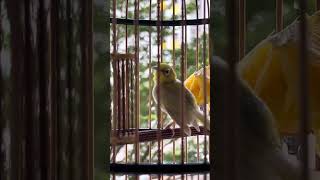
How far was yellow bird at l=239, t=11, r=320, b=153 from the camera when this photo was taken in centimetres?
43

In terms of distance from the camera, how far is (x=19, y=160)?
0.50 metres

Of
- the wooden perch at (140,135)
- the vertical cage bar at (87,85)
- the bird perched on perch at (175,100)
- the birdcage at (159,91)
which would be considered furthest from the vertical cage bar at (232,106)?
the bird perched on perch at (175,100)

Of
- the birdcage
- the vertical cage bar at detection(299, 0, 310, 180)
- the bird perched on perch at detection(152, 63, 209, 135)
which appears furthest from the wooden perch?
the vertical cage bar at detection(299, 0, 310, 180)

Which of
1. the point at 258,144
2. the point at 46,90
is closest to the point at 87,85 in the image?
the point at 46,90

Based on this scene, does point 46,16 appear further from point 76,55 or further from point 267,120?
point 267,120

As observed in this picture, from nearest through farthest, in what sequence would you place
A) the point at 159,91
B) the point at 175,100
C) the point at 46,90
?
the point at 46,90 < the point at 159,91 < the point at 175,100

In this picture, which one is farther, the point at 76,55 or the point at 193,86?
the point at 193,86

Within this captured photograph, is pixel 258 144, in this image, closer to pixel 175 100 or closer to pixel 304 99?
pixel 304 99

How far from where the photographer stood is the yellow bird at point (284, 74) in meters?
0.43

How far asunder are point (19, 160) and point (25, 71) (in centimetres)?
11

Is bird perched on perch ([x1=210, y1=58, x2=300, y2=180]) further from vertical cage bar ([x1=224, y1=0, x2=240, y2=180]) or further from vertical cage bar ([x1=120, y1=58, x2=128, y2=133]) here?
vertical cage bar ([x1=120, y1=58, x2=128, y2=133])

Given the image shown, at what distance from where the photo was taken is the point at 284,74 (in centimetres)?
43

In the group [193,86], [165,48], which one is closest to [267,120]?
[193,86]

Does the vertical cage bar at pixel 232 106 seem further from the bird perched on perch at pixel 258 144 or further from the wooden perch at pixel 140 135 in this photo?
the wooden perch at pixel 140 135
